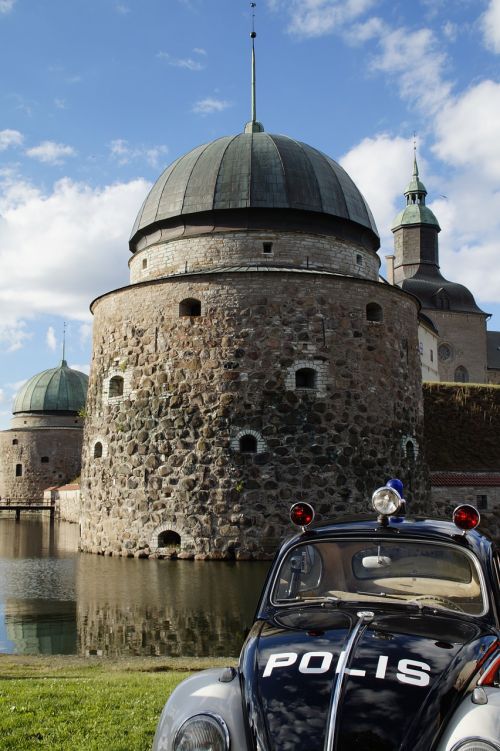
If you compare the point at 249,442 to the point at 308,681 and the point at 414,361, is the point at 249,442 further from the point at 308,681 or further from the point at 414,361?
the point at 308,681

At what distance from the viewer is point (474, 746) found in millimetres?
3213

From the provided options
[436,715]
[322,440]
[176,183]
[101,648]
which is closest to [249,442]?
[322,440]

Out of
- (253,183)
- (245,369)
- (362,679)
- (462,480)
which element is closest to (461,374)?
(462,480)

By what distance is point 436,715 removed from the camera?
133 inches

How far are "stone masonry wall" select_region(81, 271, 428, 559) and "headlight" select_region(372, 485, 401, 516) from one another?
49.7 ft

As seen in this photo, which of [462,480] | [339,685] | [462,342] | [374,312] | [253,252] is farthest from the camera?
[462,342]

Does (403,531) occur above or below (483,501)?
above

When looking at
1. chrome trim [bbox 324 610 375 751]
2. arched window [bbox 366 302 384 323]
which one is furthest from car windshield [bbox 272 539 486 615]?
arched window [bbox 366 302 384 323]

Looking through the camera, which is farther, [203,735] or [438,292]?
[438,292]

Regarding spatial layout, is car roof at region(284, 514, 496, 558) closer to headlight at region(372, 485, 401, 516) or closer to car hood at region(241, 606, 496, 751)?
headlight at region(372, 485, 401, 516)

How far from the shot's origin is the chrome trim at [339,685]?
10.6 ft

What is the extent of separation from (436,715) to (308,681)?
0.58m

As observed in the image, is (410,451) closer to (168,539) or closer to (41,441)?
(168,539)

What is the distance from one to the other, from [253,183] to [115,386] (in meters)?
7.37
